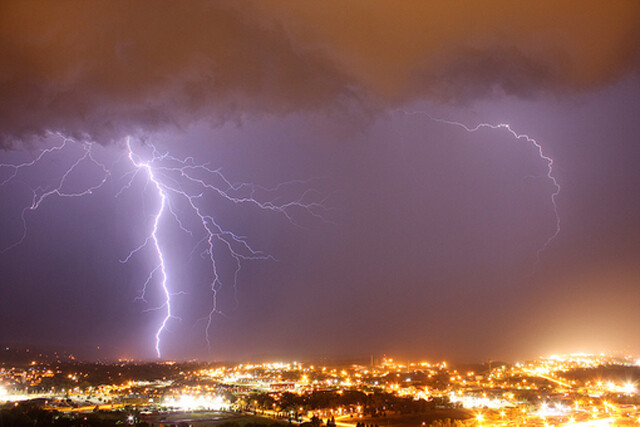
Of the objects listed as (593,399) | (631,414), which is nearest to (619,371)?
(593,399)

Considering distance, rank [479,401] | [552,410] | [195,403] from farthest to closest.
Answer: [479,401]
[195,403]
[552,410]

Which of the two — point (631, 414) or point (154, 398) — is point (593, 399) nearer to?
point (631, 414)

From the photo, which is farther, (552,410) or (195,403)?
(195,403)

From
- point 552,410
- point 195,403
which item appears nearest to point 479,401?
point 552,410

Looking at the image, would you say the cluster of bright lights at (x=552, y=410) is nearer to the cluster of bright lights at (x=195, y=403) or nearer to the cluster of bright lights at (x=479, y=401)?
the cluster of bright lights at (x=479, y=401)

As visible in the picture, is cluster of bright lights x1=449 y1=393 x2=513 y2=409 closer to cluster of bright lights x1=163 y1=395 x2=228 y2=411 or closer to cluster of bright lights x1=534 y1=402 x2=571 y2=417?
cluster of bright lights x1=534 y1=402 x2=571 y2=417

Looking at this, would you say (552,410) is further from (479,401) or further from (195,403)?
(195,403)

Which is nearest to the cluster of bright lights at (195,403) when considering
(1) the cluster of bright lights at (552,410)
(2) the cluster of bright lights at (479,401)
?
(2) the cluster of bright lights at (479,401)

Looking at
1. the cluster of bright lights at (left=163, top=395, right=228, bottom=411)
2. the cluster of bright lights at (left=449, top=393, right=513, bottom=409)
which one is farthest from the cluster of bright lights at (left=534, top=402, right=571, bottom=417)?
the cluster of bright lights at (left=163, top=395, right=228, bottom=411)
